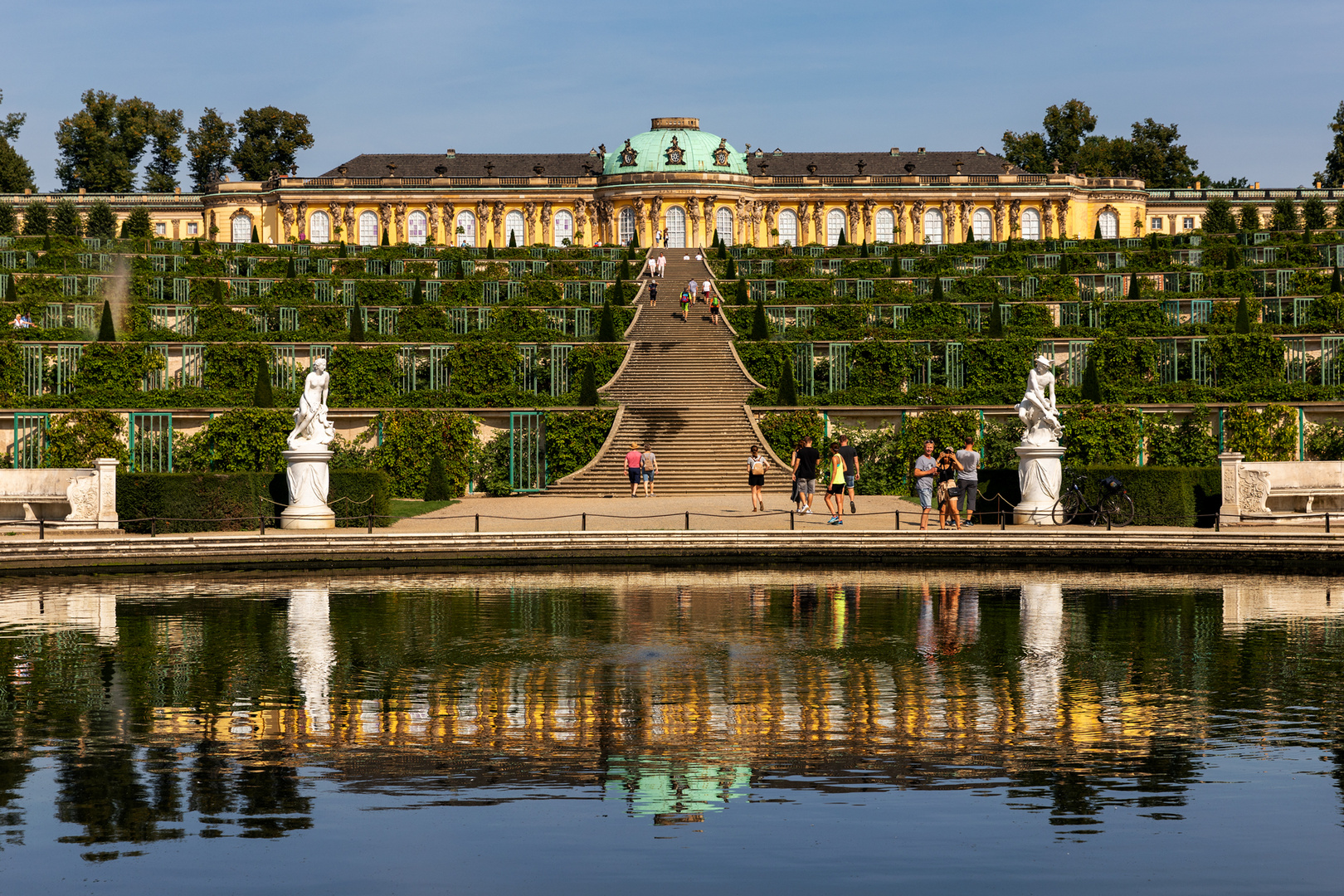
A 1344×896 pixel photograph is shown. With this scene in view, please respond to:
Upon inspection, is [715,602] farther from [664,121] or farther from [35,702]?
[664,121]

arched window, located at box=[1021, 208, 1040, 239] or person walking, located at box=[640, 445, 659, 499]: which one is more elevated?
arched window, located at box=[1021, 208, 1040, 239]

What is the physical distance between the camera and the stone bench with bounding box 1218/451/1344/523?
80.7 ft

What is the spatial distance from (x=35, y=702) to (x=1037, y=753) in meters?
7.85

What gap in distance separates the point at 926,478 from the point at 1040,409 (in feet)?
8.28

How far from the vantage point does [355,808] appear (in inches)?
332

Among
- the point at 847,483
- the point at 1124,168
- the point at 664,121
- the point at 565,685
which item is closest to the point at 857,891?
the point at 565,685

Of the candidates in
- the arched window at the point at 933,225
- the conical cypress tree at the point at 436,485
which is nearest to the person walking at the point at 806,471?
the conical cypress tree at the point at 436,485

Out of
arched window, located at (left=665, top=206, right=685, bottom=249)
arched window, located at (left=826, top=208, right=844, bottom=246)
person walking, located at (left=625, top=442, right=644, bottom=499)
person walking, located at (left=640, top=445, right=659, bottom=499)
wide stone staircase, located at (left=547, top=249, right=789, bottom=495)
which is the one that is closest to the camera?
person walking, located at (left=625, top=442, right=644, bottom=499)

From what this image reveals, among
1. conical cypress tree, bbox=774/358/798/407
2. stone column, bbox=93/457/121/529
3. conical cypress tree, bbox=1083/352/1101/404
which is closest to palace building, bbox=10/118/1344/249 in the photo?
conical cypress tree, bbox=774/358/798/407

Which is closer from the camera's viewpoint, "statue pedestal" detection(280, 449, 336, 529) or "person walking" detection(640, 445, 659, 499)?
"statue pedestal" detection(280, 449, 336, 529)

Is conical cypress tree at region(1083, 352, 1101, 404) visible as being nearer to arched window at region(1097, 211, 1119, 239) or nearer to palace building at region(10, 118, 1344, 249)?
palace building at region(10, 118, 1344, 249)

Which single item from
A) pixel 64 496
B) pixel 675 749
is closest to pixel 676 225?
pixel 64 496

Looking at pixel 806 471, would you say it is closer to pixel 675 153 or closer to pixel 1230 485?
pixel 1230 485

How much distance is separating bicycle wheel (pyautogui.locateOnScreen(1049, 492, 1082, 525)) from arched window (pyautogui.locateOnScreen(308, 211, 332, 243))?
264ft
